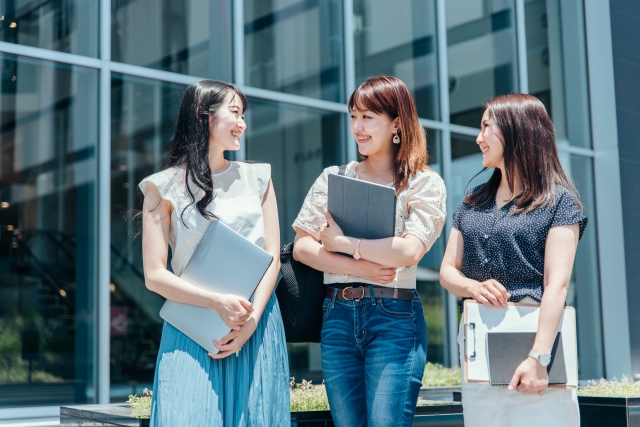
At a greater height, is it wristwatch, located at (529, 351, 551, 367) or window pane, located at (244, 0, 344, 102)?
window pane, located at (244, 0, 344, 102)

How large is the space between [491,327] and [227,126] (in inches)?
43.9

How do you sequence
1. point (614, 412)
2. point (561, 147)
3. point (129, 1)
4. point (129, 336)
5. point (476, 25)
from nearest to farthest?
point (614, 412) < point (129, 1) < point (129, 336) < point (476, 25) < point (561, 147)

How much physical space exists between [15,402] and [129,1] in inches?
136

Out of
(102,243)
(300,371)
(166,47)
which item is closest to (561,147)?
(300,371)

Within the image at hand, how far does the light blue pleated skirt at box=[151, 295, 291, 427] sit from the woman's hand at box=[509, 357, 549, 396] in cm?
77

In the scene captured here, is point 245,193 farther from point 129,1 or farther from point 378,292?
point 129,1

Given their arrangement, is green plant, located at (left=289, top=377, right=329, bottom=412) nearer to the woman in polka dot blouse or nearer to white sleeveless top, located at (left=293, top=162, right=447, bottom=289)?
white sleeveless top, located at (left=293, top=162, right=447, bottom=289)

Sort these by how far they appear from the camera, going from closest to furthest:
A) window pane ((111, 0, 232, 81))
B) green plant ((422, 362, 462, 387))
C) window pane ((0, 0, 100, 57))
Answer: window pane ((0, 0, 100, 57)) → green plant ((422, 362, 462, 387)) → window pane ((111, 0, 232, 81))

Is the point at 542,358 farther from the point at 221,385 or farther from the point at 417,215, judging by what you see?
the point at 221,385

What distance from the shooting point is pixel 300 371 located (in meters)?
7.14

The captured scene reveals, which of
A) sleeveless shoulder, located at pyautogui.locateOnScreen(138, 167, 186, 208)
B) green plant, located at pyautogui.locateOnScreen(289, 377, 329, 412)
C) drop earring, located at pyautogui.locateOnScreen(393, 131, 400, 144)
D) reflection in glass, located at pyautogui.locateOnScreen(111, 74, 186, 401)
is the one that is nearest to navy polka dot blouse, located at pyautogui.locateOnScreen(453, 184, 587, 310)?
drop earring, located at pyautogui.locateOnScreen(393, 131, 400, 144)

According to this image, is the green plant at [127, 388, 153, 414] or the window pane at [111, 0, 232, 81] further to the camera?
the window pane at [111, 0, 232, 81]

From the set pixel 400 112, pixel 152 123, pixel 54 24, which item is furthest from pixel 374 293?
pixel 152 123

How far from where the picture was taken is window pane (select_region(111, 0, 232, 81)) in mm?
6293
